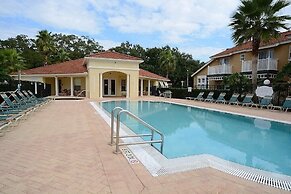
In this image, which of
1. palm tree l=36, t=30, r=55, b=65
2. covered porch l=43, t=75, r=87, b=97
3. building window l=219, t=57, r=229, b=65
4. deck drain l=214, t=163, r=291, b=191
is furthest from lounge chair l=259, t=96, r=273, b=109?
palm tree l=36, t=30, r=55, b=65

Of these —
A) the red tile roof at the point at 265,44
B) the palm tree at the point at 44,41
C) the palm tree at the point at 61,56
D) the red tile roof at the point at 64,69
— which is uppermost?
the palm tree at the point at 44,41

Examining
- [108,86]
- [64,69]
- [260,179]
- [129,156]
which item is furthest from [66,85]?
[260,179]

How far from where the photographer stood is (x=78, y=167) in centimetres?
464

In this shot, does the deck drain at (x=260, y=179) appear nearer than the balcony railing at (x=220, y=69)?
Yes

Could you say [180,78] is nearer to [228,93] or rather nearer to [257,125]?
[228,93]

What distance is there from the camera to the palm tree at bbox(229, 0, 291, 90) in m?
16.9

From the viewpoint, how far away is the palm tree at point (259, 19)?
1692 centimetres

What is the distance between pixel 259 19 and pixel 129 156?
16.8 m

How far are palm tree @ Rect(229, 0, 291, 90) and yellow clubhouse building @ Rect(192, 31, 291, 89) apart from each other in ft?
6.85

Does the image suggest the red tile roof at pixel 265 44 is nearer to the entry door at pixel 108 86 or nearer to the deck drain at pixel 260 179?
the entry door at pixel 108 86

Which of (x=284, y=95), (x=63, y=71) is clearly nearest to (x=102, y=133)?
(x=284, y=95)

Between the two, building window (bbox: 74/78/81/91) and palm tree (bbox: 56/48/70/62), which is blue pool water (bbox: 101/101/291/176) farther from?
palm tree (bbox: 56/48/70/62)

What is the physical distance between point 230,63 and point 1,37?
43.6m

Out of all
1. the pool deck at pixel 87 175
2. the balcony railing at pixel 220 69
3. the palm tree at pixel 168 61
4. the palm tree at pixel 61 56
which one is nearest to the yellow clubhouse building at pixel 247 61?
the balcony railing at pixel 220 69
